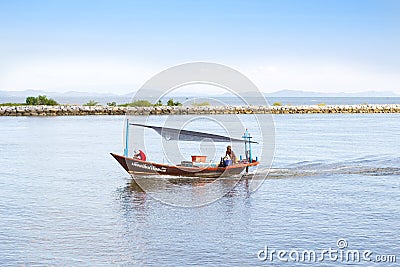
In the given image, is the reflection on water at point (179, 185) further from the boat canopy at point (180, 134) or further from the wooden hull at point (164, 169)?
the boat canopy at point (180, 134)

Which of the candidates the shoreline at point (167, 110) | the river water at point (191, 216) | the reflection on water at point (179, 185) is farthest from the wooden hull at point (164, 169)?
the shoreline at point (167, 110)

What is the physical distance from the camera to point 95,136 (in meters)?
44.3

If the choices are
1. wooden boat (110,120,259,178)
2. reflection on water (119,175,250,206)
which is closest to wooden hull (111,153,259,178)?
wooden boat (110,120,259,178)

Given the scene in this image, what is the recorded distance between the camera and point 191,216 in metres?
17.4

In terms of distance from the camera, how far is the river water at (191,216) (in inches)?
539

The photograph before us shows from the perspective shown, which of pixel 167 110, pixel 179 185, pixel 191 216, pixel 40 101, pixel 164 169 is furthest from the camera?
pixel 40 101

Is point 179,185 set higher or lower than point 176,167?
lower

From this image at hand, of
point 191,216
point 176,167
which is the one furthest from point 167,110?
point 191,216

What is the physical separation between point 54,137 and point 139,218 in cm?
2784

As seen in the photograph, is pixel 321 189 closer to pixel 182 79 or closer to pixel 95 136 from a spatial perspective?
pixel 182 79

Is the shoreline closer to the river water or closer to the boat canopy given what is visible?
the river water

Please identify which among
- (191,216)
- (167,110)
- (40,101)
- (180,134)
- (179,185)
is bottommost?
(191,216)

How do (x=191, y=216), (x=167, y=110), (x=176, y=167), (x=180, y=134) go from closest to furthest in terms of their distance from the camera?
1. (x=191, y=216)
2. (x=176, y=167)
3. (x=180, y=134)
4. (x=167, y=110)

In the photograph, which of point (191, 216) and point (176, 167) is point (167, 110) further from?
point (191, 216)
